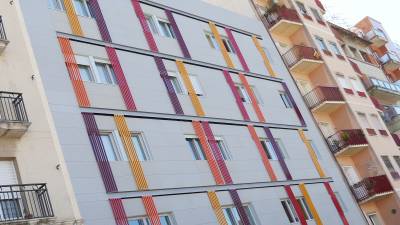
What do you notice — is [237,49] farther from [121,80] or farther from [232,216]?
[232,216]

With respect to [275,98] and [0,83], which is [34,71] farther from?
[275,98]

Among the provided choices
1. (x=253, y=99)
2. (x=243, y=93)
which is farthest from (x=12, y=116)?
(x=253, y=99)

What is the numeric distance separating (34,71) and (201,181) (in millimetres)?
8215

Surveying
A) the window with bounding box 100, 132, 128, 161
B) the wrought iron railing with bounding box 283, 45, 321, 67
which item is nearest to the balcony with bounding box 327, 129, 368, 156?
the wrought iron railing with bounding box 283, 45, 321, 67

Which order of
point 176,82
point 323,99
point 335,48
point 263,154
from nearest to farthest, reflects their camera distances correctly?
point 176,82 → point 263,154 → point 323,99 → point 335,48

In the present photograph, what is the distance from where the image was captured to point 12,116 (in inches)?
693

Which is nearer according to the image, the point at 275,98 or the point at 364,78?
A: the point at 275,98

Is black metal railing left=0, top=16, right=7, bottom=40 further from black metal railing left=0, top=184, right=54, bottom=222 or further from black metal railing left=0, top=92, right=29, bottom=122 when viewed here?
black metal railing left=0, top=184, right=54, bottom=222

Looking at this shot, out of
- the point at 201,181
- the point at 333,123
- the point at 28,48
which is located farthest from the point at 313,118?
the point at 28,48

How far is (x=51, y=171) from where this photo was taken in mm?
17531

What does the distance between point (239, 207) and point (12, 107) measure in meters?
10.9

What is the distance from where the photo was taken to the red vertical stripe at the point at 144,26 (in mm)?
25781

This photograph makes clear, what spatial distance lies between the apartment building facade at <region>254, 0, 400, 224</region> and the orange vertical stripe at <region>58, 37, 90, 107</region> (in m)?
18.9

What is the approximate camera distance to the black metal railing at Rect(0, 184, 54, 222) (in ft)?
52.3
